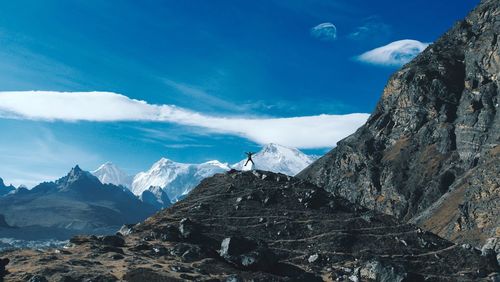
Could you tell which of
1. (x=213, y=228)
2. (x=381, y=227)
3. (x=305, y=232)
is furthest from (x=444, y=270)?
(x=213, y=228)

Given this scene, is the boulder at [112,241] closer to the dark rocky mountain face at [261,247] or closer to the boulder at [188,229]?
the dark rocky mountain face at [261,247]

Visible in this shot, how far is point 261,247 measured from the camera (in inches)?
3438

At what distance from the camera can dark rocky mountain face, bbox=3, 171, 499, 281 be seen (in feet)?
243

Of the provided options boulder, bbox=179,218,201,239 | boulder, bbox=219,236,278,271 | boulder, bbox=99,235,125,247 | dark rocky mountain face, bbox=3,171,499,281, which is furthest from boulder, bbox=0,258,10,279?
boulder, bbox=219,236,278,271

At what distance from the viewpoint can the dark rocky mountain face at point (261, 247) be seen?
243 ft

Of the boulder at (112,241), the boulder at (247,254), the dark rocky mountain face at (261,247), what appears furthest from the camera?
the boulder at (112,241)

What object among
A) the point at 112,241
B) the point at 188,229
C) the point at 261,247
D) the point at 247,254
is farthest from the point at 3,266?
the point at 261,247

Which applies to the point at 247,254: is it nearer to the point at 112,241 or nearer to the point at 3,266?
the point at 112,241

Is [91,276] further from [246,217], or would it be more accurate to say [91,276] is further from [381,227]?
[381,227]

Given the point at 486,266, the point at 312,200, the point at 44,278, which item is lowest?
the point at 486,266

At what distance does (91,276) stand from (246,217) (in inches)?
1825

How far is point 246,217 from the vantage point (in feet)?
358

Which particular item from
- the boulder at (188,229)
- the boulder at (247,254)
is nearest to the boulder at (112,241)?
the boulder at (188,229)

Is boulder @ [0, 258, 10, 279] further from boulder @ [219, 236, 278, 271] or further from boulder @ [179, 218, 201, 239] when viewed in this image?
boulder @ [219, 236, 278, 271]
